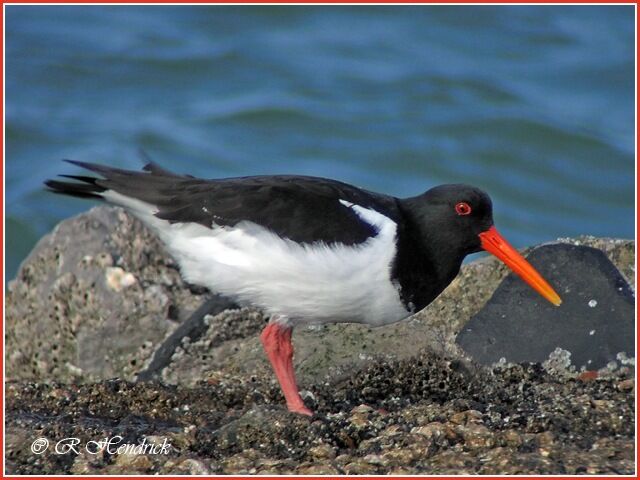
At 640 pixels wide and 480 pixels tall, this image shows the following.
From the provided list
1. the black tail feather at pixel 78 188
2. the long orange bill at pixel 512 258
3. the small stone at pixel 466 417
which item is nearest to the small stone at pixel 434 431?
the small stone at pixel 466 417

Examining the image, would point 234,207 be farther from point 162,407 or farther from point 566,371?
point 566,371

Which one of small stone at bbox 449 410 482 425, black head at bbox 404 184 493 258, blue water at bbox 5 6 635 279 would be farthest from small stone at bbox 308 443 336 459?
blue water at bbox 5 6 635 279

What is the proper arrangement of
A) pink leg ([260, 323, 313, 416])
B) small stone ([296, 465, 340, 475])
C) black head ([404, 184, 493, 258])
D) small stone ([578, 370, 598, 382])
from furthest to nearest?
1. black head ([404, 184, 493, 258])
2. small stone ([578, 370, 598, 382])
3. pink leg ([260, 323, 313, 416])
4. small stone ([296, 465, 340, 475])

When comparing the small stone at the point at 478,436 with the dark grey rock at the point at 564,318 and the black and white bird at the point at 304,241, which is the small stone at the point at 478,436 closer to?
the black and white bird at the point at 304,241

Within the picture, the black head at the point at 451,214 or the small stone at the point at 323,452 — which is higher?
the black head at the point at 451,214

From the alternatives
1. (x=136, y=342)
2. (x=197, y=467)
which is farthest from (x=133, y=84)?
(x=197, y=467)

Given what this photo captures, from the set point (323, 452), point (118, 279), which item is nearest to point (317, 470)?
point (323, 452)

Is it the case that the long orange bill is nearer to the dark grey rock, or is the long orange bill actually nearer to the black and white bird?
the black and white bird
